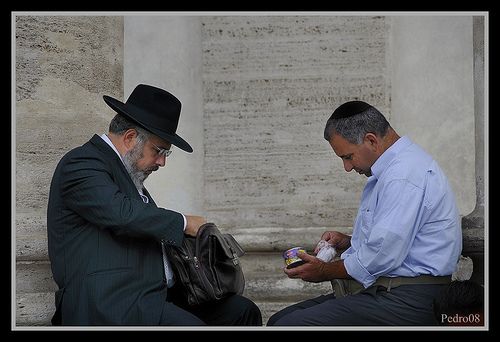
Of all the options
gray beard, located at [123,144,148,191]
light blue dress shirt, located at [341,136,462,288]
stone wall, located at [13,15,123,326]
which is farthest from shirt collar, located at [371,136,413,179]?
stone wall, located at [13,15,123,326]

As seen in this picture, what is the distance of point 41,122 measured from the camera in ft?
14.1

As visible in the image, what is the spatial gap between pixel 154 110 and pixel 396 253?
1.09 m

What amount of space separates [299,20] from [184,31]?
756 millimetres

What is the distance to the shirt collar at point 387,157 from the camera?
389 cm

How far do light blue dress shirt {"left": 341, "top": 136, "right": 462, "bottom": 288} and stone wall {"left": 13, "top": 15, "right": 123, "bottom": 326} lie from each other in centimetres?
133

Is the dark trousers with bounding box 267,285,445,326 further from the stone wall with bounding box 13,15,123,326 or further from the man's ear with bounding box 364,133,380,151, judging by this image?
the stone wall with bounding box 13,15,123,326

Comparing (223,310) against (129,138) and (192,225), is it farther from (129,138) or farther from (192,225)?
(129,138)

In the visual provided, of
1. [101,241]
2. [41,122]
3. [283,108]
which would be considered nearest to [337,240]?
[101,241]

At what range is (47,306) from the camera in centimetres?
414

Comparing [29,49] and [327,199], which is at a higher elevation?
[29,49]

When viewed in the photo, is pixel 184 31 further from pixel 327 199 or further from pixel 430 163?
pixel 430 163

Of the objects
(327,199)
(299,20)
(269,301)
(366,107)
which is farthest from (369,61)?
(366,107)

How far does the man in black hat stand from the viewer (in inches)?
143

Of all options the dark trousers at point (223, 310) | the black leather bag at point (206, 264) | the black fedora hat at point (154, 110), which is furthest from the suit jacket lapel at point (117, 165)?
the dark trousers at point (223, 310)
